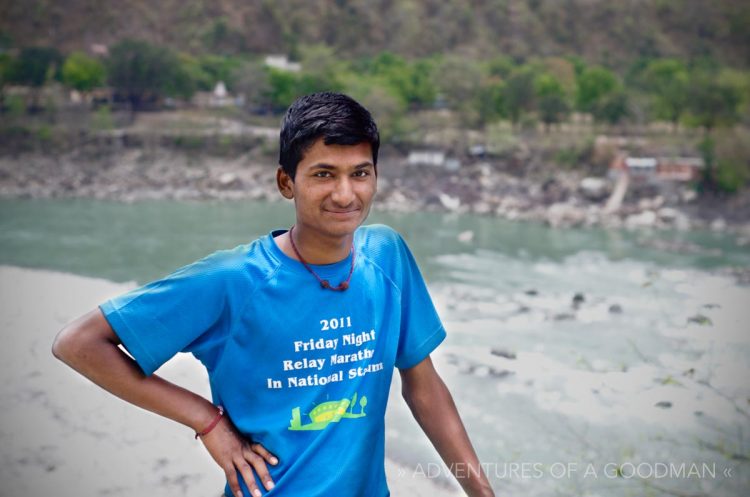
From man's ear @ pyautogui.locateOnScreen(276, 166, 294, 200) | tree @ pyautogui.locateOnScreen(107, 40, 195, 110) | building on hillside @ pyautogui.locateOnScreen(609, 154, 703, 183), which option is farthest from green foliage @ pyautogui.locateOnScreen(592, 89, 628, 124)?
man's ear @ pyautogui.locateOnScreen(276, 166, 294, 200)

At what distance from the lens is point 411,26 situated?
52156 millimetres

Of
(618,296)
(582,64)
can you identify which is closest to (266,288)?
(618,296)

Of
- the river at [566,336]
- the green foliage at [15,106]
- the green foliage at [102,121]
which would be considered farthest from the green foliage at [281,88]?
the river at [566,336]

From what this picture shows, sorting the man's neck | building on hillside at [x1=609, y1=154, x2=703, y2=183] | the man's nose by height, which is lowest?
building on hillside at [x1=609, y1=154, x2=703, y2=183]

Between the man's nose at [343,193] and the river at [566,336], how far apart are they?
50.4 inches

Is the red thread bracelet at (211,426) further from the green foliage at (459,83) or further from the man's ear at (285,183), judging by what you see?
the green foliage at (459,83)

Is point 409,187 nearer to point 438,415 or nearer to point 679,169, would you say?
point 679,169

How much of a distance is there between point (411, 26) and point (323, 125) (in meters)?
53.6

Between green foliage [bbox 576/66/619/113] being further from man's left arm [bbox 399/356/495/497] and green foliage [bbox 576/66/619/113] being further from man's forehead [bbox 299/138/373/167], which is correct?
man's forehead [bbox 299/138/373/167]

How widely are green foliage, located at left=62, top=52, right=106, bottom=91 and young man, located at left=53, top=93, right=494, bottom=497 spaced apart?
34.4 m

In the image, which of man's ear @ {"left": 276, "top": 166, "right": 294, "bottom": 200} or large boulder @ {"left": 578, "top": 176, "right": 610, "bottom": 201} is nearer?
man's ear @ {"left": 276, "top": 166, "right": 294, "bottom": 200}

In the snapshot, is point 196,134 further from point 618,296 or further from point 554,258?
point 618,296

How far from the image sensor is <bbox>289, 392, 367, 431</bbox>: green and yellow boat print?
1232mm

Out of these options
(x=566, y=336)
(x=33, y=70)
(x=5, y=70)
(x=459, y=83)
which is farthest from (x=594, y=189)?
(x=5, y=70)
